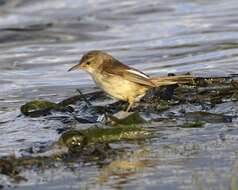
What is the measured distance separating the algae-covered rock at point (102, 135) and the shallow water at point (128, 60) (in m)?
0.26

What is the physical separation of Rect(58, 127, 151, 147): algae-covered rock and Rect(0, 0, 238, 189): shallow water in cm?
26

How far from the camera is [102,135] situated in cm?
838

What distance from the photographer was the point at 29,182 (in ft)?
22.9

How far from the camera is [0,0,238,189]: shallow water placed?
7.00m

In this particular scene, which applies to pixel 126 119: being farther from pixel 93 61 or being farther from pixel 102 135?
pixel 93 61

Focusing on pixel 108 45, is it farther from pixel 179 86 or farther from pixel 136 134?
pixel 136 134

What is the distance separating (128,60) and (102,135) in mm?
6584

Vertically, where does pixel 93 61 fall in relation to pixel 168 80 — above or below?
above

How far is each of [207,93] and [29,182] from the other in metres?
3.59

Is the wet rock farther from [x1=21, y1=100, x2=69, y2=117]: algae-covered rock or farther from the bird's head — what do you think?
[x1=21, y1=100, x2=69, y2=117]: algae-covered rock

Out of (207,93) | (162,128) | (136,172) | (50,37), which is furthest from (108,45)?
(136,172)

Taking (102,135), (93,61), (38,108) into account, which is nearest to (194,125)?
(102,135)

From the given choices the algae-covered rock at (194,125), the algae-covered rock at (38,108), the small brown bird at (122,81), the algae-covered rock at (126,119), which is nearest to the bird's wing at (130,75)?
the small brown bird at (122,81)

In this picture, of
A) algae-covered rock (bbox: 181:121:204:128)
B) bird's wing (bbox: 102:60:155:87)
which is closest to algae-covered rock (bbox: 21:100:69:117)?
bird's wing (bbox: 102:60:155:87)
